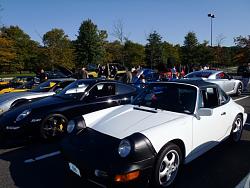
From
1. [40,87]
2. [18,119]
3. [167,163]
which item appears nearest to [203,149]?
[167,163]

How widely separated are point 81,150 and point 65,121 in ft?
8.39

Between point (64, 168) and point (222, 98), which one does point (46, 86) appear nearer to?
point (64, 168)

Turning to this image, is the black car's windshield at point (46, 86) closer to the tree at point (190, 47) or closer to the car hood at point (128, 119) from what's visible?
the car hood at point (128, 119)

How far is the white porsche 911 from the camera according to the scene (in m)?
3.31

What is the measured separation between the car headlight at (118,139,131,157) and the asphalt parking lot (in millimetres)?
818

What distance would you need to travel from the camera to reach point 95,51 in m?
49.2

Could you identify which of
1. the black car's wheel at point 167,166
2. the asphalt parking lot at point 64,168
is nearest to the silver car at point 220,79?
the asphalt parking lot at point 64,168

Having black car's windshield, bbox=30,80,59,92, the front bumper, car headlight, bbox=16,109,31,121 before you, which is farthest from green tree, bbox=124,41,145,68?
the front bumper

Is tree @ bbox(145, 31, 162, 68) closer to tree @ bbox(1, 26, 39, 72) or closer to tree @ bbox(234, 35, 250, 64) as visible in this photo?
tree @ bbox(234, 35, 250, 64)

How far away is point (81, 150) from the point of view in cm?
356

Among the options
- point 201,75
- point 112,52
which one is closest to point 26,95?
point 201,75

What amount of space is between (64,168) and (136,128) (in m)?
1.48

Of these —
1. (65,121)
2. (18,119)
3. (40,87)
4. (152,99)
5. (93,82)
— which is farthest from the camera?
(40,87)

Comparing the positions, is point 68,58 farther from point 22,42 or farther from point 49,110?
point 49,110
